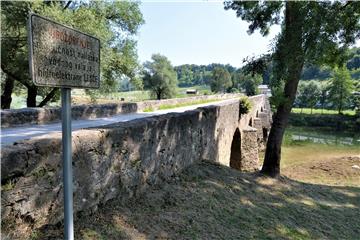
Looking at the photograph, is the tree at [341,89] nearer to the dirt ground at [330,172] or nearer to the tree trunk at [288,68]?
the dirt ground at [330,172]

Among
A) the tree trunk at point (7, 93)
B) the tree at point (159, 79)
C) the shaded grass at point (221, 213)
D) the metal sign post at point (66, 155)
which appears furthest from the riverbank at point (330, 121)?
the metal sign post at point (66, 155)

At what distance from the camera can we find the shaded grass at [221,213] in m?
4.03

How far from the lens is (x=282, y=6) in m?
10.5

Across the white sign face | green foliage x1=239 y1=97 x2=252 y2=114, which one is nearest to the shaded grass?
the white sign face

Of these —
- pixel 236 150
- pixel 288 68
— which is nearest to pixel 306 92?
pixel 236 150

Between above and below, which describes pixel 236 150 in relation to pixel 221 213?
below

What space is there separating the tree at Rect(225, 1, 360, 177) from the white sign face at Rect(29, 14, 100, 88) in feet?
24.3

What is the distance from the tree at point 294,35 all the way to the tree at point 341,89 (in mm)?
47665

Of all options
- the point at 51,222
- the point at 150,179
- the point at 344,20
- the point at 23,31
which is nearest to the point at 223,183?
the point at 150,179

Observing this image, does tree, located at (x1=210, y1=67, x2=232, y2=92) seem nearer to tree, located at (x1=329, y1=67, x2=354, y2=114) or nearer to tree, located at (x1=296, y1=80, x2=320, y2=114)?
tree, located at (x1=296, y1=80, x2=320, y2=114)

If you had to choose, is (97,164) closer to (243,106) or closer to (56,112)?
(56,112)

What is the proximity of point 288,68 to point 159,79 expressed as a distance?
46170mm

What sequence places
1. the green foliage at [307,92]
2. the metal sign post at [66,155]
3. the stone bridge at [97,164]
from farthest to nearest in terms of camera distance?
the green foliage at [307,92] < the stone bridge at [97,164] < the metal sign post at [66,155]

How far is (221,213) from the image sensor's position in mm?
5352
